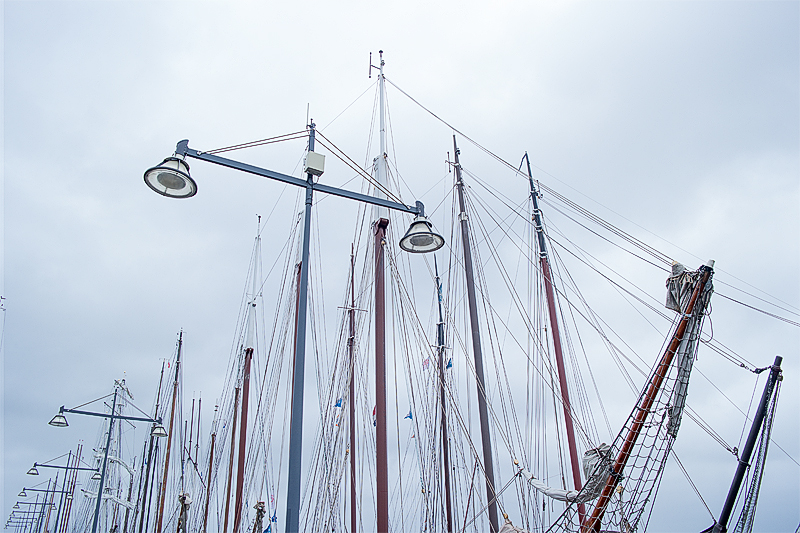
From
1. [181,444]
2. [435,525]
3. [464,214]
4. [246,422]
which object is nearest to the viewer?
[435,525]

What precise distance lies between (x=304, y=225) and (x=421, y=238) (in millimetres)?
2740

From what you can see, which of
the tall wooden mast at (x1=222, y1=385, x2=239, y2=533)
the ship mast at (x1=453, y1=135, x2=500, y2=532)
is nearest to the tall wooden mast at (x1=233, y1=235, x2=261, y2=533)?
the tall wooden mast at (x1=222, y1=385, x2=239, y2=533)

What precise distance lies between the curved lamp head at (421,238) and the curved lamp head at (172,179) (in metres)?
4.28

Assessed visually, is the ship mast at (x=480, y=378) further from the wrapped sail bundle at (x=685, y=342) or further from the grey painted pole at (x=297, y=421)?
the grey painted pole at (x=297, y=421)

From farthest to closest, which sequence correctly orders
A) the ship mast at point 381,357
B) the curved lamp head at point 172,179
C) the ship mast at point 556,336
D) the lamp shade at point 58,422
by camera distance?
the lamp shade at point 58,422 < the ship mast at point 556,336 < the ship mast at point 381,357 < the curved lamp head at point 172,179

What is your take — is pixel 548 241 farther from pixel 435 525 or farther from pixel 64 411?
pixel 64 411

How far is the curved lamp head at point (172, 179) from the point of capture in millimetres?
9148

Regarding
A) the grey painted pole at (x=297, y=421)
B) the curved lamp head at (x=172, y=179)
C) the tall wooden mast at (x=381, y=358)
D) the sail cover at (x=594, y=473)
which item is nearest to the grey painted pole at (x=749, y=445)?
the sail cover at (x=594, y=473)

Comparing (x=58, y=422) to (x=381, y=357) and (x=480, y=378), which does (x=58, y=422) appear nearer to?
(x=381, y=357)

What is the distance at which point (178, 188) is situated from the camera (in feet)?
31.5

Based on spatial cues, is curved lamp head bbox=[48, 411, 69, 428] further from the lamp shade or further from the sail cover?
the sail cover

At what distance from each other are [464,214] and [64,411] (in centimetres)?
2174

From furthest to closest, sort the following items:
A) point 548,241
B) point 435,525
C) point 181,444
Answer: point 181,444 → point 548,241 → point 435,525

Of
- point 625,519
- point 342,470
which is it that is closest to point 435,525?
point 342,470
